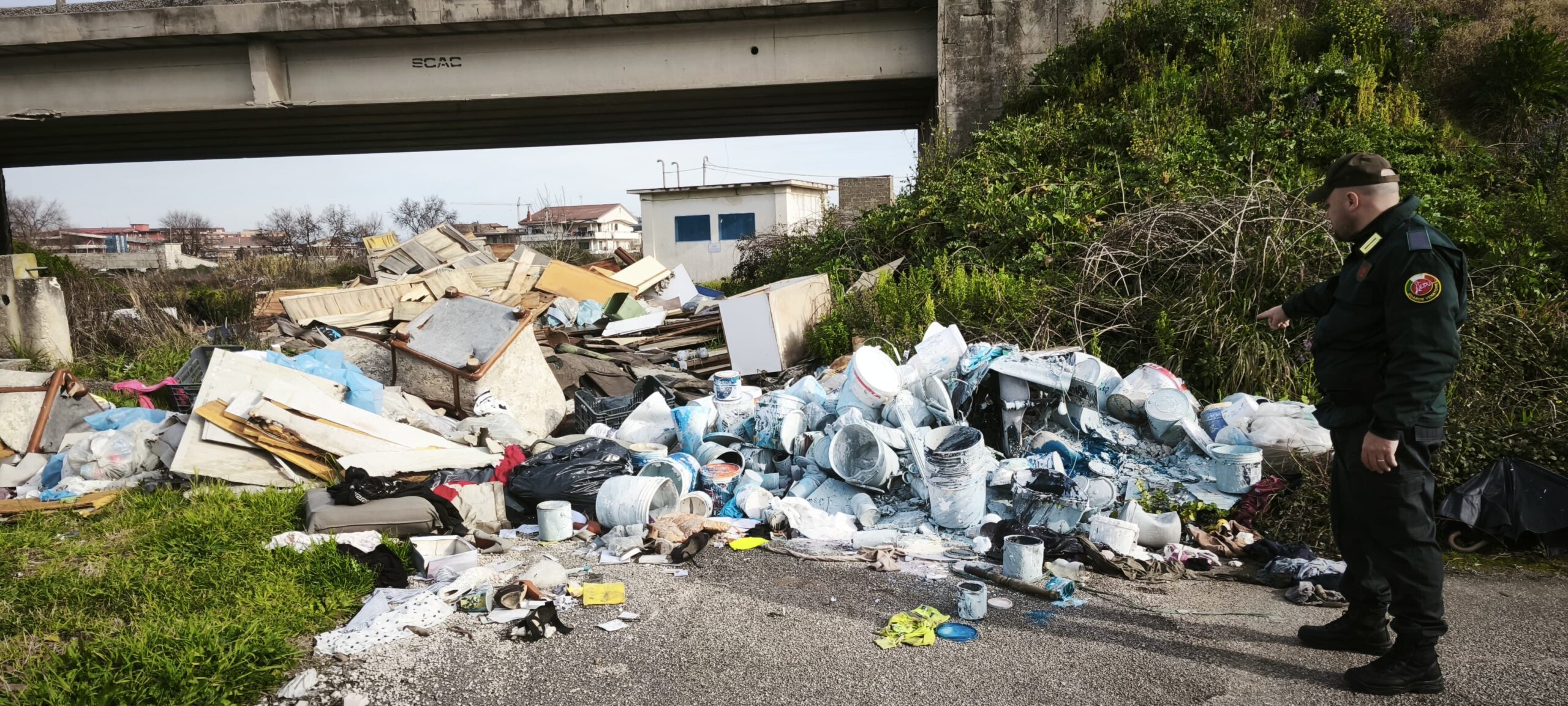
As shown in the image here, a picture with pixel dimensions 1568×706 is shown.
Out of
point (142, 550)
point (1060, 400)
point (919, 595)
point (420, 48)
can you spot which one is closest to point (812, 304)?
point (1060, 400)

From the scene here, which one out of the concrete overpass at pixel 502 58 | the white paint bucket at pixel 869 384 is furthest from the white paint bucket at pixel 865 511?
the concrete overpass at pixel 502 58

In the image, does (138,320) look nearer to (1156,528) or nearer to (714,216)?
(1156,528)

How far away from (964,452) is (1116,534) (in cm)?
86

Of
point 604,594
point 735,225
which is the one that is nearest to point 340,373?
point 604,594

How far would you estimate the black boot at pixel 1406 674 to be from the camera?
2926mm

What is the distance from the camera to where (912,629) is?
358 centimetres

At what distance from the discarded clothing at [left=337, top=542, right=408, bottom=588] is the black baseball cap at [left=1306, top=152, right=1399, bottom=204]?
4271 mm

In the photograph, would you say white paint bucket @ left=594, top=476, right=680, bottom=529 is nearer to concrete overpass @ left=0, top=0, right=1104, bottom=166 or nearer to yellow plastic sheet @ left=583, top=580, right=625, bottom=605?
yellow plastic sheet @ left=583, top=580, right=625, bottom=605

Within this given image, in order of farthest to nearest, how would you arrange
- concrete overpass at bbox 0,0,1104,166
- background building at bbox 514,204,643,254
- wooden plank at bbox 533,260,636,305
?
background building at bbox 514,204,643,254, wooden plank at bbox 533,260,636,305, concrete overpass at bbox 0,0,1104,166

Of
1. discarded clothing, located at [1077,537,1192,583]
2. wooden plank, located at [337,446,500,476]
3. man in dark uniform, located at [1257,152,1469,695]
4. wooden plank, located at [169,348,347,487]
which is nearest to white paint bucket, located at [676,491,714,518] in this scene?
wooden plank, located at [337,446,500,476]

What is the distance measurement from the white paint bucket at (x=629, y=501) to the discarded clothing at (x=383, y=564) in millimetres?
1114

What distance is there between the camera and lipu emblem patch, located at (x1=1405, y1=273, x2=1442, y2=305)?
109 inches

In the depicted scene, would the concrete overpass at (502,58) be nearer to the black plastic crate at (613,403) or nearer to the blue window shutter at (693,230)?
the black plastic crate at (613,403)

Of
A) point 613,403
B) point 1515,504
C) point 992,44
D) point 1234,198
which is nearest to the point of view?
point 1515,504
